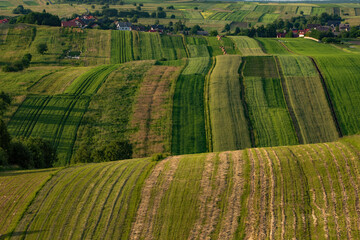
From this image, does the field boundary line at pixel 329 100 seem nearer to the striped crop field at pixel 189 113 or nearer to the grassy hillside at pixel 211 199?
the grassy hillside at pixel 211 199

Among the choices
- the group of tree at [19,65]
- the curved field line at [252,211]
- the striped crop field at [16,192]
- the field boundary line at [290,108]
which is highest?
the curved field line at [252,211]

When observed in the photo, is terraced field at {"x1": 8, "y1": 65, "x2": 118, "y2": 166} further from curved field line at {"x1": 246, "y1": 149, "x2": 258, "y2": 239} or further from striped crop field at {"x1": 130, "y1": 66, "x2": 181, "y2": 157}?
curved field line at {"x1": 246, "y1": 149, "x2": 258, "y2": 239}

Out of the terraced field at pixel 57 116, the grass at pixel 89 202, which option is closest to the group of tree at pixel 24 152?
the terraced field at pixel 57 116

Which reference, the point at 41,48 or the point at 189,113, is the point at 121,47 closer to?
the point at 41,48

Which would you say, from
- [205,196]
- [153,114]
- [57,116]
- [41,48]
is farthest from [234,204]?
[41,48]

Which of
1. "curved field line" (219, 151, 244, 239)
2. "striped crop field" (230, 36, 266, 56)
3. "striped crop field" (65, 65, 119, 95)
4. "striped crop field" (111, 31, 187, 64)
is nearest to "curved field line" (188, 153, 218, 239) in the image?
"curved field line" (219, 151, 244, 239)

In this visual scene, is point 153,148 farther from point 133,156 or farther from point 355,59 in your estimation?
point 355,59

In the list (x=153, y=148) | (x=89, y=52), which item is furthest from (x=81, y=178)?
(x=89, y=52)

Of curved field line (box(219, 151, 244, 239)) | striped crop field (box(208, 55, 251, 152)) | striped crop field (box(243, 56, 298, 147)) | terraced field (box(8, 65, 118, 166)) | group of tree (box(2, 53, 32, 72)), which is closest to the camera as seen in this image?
curved field line (box(219, 151, 244, 239))
